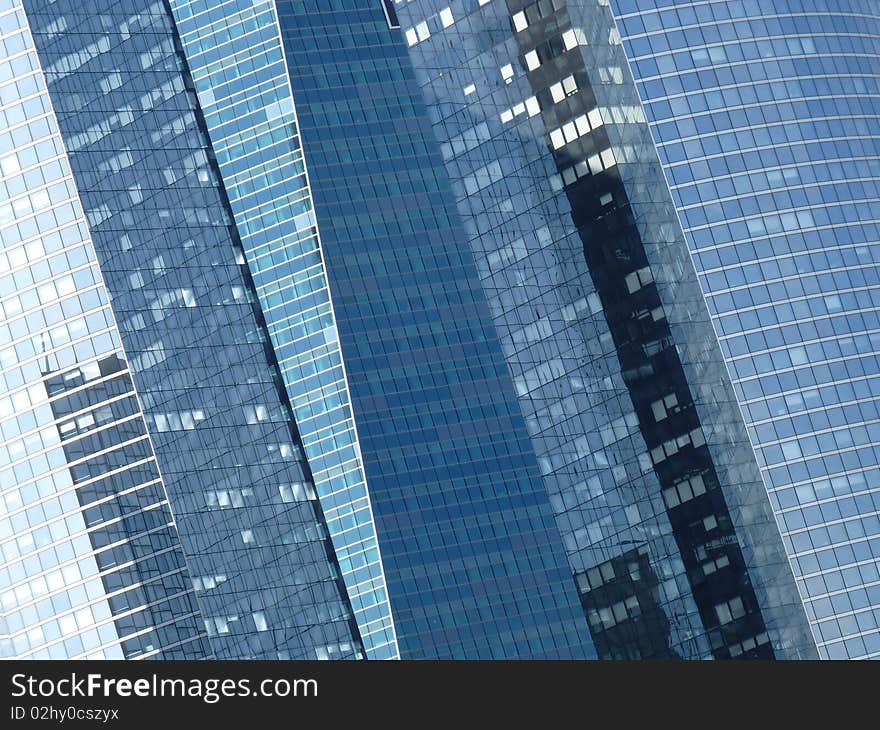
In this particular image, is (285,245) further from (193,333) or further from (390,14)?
(390,14)

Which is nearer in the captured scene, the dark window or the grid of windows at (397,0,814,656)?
the grid of windows at (397,0,814,656)

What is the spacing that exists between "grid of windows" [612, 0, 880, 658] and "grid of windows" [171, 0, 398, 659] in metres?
40.1

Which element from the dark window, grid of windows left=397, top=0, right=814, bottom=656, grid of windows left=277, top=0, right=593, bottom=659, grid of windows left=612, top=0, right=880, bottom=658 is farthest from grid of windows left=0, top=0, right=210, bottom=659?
grid of windows left=612, top=0, right=880, bottom=658

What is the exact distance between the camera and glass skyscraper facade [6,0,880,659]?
447 feet

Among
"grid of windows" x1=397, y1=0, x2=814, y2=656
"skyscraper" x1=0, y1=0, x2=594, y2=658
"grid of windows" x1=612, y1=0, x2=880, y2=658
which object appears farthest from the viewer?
"skyscraper" x1=0, y1=0, x2=594, y2=658

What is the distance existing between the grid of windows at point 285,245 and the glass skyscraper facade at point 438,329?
0.96 feet

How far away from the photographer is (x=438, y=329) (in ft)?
552

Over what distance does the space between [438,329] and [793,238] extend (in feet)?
134

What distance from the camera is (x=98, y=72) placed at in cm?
17412

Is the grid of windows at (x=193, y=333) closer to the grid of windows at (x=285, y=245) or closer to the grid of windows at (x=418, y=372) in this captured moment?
the grid of windows at (x=285, y=245)

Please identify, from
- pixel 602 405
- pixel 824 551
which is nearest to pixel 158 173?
pixel 602 405

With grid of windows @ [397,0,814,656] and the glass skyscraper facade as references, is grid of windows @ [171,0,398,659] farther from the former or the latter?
grid of windows @ [397,0,814,656]

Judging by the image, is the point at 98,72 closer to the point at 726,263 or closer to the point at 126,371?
the point at 126,371

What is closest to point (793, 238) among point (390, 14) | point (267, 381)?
point (267, 381)
